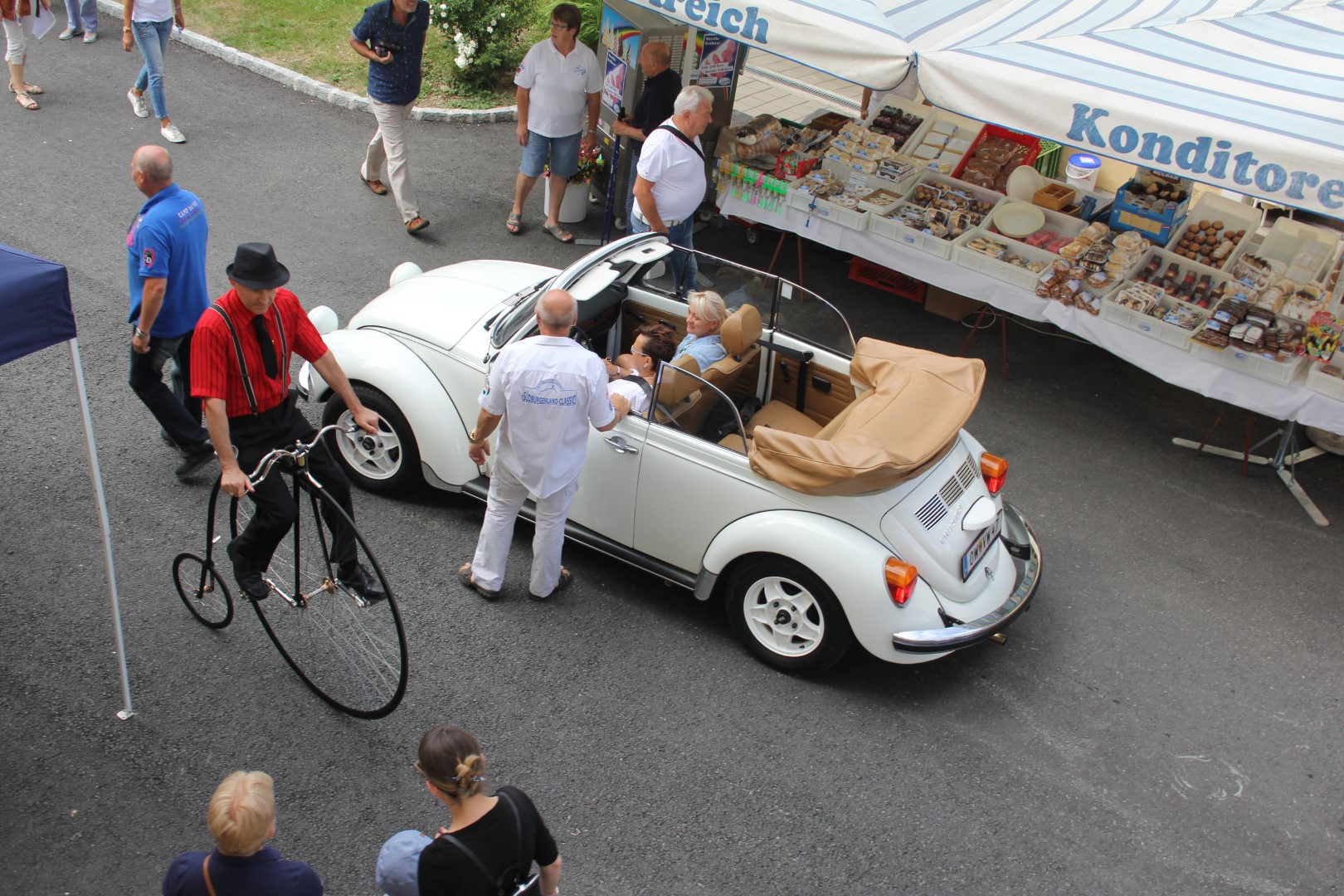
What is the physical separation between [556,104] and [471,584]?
14.1 ft

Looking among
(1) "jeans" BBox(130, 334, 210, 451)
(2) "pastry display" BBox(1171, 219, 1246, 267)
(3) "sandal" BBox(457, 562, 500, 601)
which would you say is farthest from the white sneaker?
(2) "pastry display" BBox(1171, 219, 1246, 267)

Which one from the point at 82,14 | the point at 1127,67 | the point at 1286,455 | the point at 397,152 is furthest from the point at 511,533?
the point at 82,14

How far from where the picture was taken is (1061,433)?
6.98 metres

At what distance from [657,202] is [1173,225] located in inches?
147

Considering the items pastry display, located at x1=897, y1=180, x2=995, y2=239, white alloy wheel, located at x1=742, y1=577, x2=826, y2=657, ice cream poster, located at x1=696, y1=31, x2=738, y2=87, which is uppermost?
ice cream poster, located at x1=696, y1=31, x2=738, y2=87

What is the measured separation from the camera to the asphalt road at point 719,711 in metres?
4.18

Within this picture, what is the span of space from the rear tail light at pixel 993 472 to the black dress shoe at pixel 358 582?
2936mm

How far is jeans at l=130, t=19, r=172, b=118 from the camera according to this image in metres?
8.95

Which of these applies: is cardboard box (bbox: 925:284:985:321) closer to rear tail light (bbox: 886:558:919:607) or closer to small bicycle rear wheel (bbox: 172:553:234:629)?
rear tail light (bbox: 886:558:919:607)

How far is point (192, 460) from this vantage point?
5.80 m

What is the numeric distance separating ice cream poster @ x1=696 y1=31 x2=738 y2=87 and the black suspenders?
5.18m

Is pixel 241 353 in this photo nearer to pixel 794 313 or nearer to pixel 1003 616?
pixel 794 313

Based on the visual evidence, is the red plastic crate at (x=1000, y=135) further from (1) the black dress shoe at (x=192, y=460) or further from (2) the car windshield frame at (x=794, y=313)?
(1) the black dress shoe at (x=192, y=460)

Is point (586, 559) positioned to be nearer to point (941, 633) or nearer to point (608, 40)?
point (941, 633)
